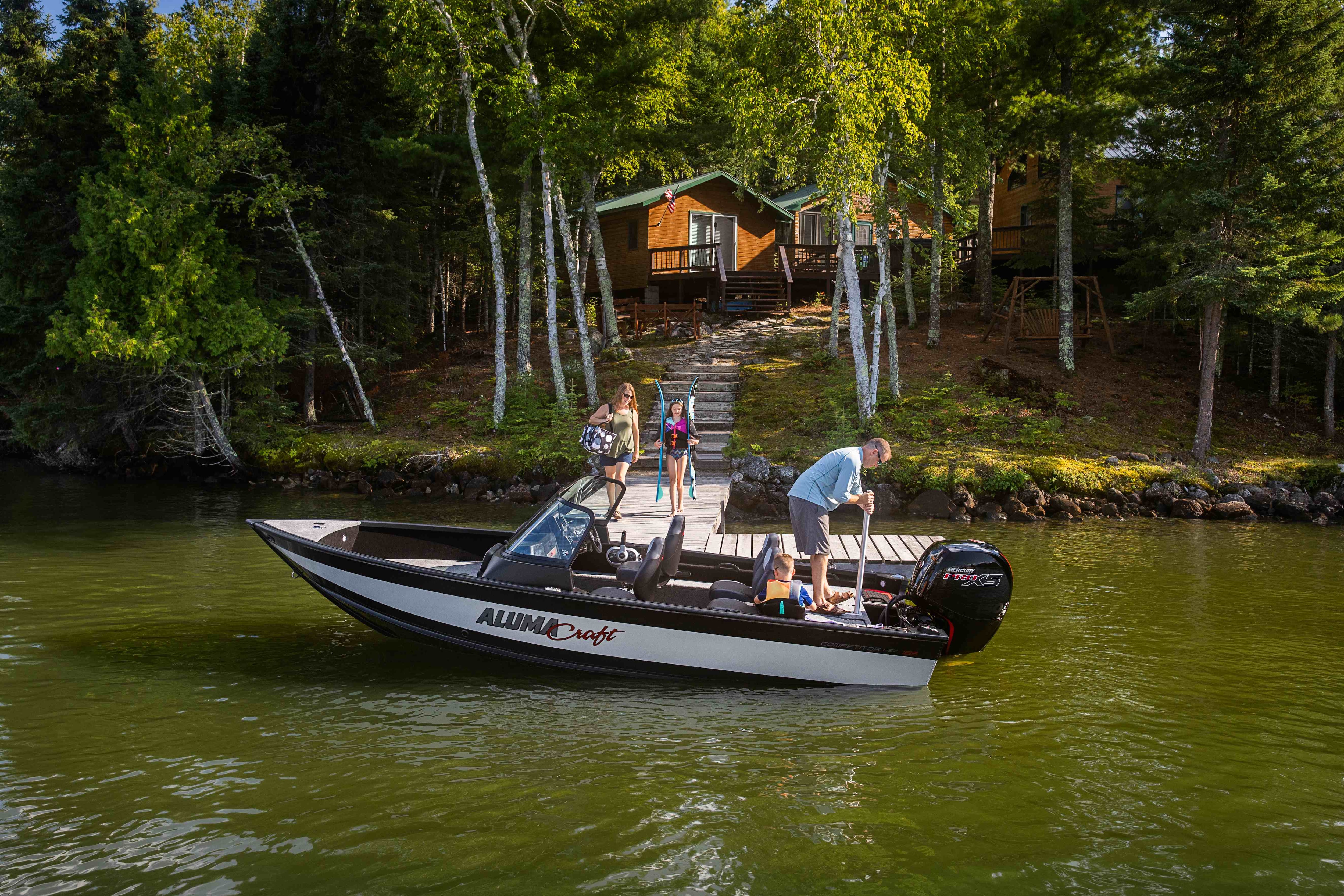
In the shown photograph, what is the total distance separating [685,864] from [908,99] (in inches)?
692

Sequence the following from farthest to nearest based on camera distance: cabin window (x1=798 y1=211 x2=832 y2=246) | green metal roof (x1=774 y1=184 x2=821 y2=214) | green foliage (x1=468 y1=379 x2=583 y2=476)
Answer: cabin window (x1=798 y1=211 x2=832 y2=246), green metal roof (x1=774 y1=184 x2=821 y2=214), green foliage (x1=468 y1=379 x2=583 y2=476)

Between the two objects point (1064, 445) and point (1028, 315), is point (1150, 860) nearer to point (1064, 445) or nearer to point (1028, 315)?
point (1064, 445)

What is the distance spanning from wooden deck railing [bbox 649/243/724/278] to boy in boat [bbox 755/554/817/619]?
2383 centimetres

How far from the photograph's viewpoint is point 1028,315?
2417 centimetres

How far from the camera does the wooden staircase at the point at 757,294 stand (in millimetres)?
31875

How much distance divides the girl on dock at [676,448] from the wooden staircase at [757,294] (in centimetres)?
1879

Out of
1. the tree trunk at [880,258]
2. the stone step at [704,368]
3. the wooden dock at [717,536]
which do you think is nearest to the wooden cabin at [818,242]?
the stone step at [704,368]

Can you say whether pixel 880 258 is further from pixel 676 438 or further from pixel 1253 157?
pixel 676 438

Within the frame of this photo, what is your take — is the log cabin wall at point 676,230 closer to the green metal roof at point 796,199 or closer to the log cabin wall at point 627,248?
the log cabin wall at point 627,248

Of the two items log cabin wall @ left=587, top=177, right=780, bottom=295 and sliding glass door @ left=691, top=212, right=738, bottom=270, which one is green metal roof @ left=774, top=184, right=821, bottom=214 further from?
sliding glass door @ left=691, top=212, right=738, bottom=270

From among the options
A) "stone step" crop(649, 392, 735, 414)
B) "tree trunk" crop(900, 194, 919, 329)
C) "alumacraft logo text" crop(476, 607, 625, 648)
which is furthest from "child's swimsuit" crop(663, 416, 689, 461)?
"tree trunk" crop(900, 194, 919, 329)

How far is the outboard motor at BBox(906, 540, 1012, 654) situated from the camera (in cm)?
733

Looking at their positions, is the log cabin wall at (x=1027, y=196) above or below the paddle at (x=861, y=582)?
above

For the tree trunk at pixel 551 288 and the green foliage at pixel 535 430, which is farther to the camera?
the tree trunk at pixel 551 288
